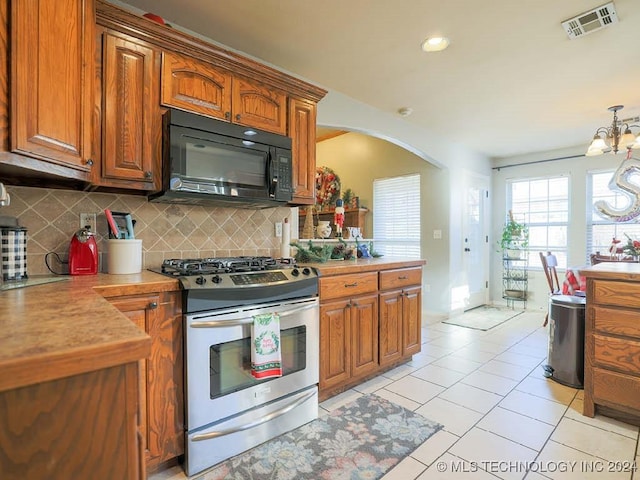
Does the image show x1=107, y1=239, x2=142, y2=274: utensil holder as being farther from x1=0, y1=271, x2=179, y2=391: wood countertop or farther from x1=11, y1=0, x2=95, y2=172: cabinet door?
x1=0, y1=271, x2=179, y2=391: wood countertop

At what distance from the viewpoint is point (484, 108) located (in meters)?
3.59

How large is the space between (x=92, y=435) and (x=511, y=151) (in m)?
6.08

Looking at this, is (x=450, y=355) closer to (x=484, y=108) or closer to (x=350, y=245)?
(x=350, y=245)

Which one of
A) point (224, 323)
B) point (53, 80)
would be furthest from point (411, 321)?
point (53, 80)

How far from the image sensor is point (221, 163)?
2.06m

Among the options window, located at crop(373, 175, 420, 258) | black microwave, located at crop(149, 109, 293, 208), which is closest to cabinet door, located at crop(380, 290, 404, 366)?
black microwave, located at crop(149, 109, 293, 208)

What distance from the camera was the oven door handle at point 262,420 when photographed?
66.1 inches

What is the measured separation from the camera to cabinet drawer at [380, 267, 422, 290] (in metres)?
2.71

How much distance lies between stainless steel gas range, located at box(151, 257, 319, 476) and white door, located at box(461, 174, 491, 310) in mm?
3619

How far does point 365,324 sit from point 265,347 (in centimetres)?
98

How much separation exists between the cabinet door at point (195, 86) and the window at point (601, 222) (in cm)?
510

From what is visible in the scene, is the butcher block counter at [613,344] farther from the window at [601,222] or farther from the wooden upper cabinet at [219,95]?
the window at [601,222]

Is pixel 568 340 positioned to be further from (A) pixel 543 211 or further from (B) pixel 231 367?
(A) pixel 543 211

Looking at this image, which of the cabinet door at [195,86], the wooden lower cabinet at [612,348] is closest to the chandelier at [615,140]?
the wooden lower cabinet at [612,348]
